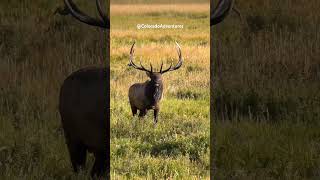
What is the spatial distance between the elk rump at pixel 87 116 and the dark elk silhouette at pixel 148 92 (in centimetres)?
17

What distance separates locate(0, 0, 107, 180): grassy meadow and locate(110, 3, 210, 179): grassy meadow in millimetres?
682

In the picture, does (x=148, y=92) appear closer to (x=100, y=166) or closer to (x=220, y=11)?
(x=100, y=166)

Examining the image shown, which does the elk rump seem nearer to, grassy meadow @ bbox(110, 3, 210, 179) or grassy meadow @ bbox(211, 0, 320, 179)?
grassy meadow @ bbox(110, 3, 210, 179)

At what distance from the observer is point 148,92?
392cm

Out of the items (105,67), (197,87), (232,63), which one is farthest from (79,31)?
(197,87)

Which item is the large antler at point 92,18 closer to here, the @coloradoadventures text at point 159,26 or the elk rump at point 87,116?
the elk rump at point 87,116

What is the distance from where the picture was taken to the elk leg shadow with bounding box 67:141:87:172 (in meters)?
4.29

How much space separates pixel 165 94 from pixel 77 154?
0.88m

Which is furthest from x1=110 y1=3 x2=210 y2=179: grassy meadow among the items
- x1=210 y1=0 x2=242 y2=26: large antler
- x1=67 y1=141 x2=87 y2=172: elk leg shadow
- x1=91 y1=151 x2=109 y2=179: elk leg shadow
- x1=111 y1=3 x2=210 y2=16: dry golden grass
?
x1=67 y1=141 x2=87 y2=172: elk leg shadow

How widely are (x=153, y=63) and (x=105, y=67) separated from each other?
432 millimetres

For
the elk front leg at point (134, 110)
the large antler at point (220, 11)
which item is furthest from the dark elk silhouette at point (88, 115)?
the large antler at point (220, 11)

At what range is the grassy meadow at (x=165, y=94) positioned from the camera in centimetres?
369

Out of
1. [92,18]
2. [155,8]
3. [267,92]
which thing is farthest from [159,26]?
[267,92]

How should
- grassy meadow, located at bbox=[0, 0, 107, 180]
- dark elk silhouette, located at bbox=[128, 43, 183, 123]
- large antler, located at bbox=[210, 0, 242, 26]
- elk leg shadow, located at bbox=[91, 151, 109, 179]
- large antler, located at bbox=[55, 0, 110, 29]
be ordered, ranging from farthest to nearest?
grassy meadow, located at bbox=[0, 0, 107, 180]
large antler, located at bbox=[55, 0, 110, 29]
large antler, located at bbox=[210, 0, 242, 26]
elk leg shadow, located at bbox=[91, 151, 109, 179]
dark elk silhouette, located at bbox=[128, 43, 183, 123]
